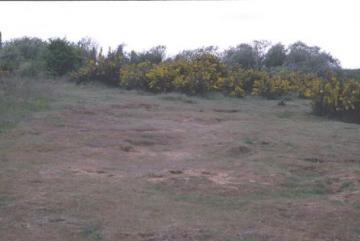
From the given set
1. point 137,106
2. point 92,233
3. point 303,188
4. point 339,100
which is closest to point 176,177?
point 303,188

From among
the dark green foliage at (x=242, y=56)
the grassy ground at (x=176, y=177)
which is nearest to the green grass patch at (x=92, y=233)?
the grassy ground at (x=176, y=177)

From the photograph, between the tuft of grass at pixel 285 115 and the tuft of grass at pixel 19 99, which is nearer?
the tuft of grass at pixel 19 99

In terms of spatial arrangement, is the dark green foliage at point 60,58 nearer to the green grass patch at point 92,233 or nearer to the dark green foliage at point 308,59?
the dark green foliage at point 308,59

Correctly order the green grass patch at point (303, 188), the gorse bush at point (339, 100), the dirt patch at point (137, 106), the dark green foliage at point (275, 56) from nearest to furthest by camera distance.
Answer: the green grass patch at point (303, 188), the gorse bush at point (339, 100), the dirt patch at point (137, 106), the dark green foliage at point (275, 56)

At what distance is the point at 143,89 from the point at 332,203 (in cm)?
1268

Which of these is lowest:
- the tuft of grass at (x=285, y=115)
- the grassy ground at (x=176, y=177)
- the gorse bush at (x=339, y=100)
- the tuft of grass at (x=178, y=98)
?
the grassy ground at (x=176, y=177)

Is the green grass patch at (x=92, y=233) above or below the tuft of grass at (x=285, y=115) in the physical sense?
below

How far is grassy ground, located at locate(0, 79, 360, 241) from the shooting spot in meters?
5.30

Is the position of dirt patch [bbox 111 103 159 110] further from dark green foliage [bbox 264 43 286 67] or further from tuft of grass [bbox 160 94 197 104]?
dark green foliage [bbox 264 43 286 67]

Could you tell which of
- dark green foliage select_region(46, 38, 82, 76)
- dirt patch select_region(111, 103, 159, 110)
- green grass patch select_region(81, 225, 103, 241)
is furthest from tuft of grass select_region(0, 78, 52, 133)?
green grass patch select_region(81, 225, 103, 241)

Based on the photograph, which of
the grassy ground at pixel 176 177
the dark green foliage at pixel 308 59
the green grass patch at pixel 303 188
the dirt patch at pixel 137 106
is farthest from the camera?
the dark green foliage at pixel 308 59

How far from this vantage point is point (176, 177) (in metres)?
7.29

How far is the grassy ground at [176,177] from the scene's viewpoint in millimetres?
5305

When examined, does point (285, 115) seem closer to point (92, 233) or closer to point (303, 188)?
point (303, 188)
